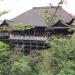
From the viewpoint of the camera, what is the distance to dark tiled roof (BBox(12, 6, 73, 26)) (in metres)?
17.4

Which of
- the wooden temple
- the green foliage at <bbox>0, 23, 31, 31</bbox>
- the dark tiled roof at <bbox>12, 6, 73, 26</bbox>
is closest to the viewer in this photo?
the wooden temple

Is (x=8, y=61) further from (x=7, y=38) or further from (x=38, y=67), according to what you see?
(x=7, y=38)

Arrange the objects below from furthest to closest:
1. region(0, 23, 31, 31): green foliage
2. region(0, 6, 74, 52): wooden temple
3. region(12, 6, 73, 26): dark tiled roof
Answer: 1. region(12, 6, 73, 26): dark tiled roof
2. region(0, 23, 31, 31): green foliage
3. region(0, 6, 74, 52): wooden temple

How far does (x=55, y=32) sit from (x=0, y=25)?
3.38 meters

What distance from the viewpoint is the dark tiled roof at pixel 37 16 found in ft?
57.0

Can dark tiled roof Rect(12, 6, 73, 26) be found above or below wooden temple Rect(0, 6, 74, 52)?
above

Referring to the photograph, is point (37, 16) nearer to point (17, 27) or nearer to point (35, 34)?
point (35, 34)

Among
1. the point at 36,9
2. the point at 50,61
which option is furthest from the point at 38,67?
the point at 36,9

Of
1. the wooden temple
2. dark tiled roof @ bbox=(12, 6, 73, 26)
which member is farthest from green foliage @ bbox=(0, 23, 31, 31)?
dark tiled roof @ bbox=(12, 6, 73, 26)

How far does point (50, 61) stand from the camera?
40.3ft

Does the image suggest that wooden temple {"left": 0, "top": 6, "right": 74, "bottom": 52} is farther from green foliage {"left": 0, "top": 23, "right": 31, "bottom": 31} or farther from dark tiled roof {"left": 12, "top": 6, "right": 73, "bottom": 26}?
green foliage {"left": 0, "top": 23, "right": 31, "bottom": 31}

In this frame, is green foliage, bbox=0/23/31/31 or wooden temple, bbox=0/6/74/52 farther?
green foliage, bbox=0/23/31/31

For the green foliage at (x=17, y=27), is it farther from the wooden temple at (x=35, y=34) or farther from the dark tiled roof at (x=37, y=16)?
the dark tiled roof at (x=37, y=16)

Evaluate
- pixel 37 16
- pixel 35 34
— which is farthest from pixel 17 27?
pixel 37 16
